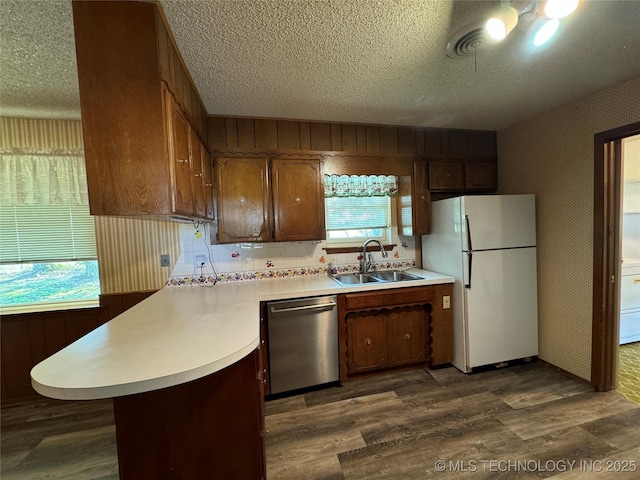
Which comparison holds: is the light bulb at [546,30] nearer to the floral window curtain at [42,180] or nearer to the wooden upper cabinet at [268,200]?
the wooden upper cabinet at [268,200]

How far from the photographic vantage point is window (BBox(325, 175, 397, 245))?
2754 millimetres

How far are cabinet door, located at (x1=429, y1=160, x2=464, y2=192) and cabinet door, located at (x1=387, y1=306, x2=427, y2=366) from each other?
1.29 m

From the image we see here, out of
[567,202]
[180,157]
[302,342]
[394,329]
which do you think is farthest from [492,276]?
[180,157]

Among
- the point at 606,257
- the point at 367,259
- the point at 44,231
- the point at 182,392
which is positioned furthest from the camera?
the point at 367,259

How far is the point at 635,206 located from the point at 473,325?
8.07 feet

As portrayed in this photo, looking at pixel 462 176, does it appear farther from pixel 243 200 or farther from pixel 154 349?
pixel 154 349

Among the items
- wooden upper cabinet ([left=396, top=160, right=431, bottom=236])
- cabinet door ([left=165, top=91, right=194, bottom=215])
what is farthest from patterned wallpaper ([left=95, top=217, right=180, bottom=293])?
wooden upper cabinet ([left=396, top=160, right=431, bottom=236])

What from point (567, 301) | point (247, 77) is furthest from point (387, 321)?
point (247, 77)

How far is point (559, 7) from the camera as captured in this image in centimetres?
108

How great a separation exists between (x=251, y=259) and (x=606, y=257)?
2.96 metres

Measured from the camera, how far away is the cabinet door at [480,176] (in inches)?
114

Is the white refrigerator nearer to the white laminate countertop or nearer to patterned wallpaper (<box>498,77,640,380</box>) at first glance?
patterned wallpaper (<box>498,77,640,380</box>)

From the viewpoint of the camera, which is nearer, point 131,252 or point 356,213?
point 131,252

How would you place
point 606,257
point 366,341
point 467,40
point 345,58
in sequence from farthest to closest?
point 366,341, point 606,257, point 345,58, point 467,40
